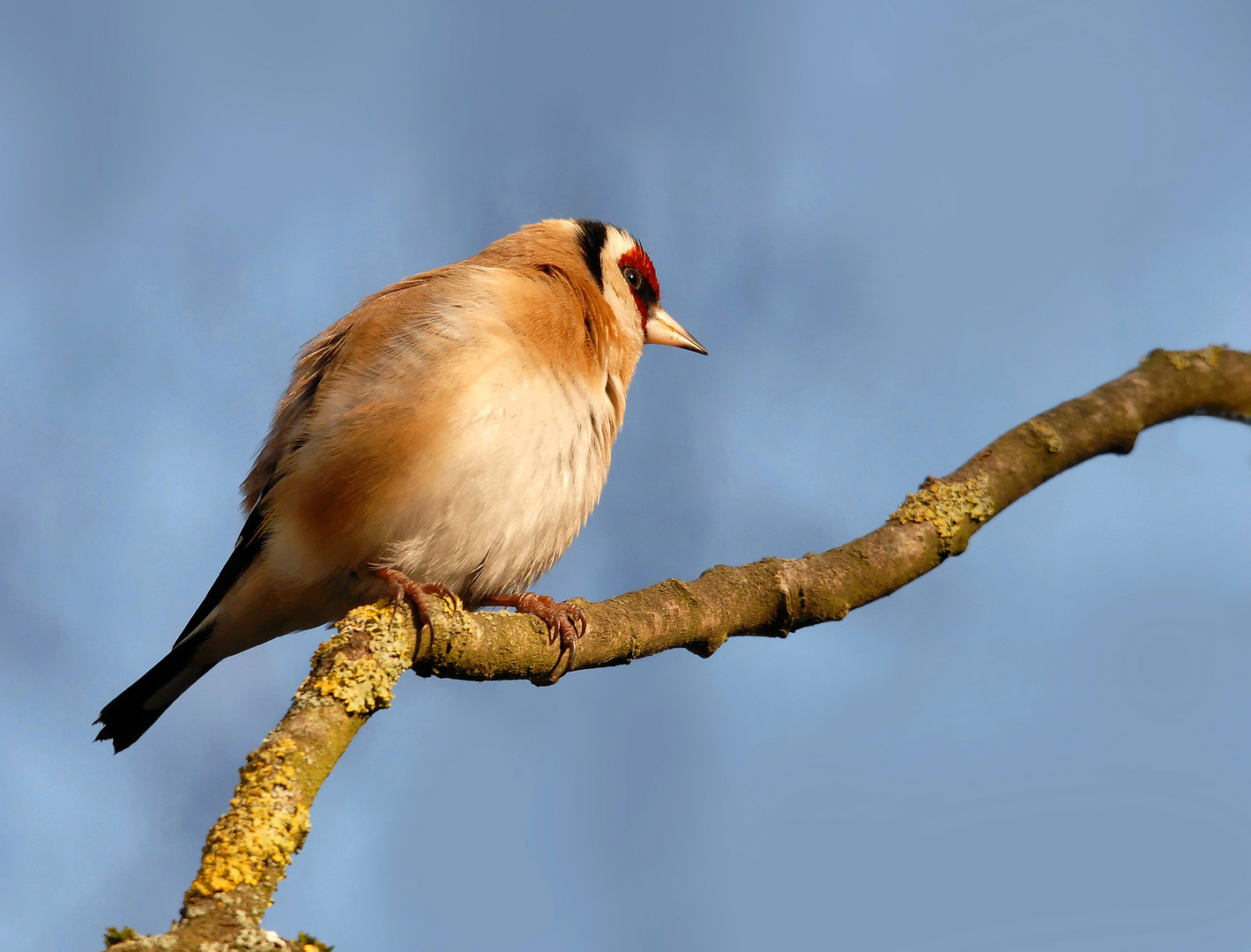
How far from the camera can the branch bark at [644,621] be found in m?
2.29

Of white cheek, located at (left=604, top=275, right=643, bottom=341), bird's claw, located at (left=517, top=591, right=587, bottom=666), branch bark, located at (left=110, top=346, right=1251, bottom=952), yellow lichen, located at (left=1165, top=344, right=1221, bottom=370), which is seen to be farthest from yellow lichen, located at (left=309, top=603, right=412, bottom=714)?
yellow lichen, located at (left=1165, top=344, right=1221, bottom=370)

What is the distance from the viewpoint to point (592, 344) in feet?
15.4

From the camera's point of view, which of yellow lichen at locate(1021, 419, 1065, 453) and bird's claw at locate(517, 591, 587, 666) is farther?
yellow lichen at locate(1021, 419, 1065, 453)

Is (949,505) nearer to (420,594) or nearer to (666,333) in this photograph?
(420,594)

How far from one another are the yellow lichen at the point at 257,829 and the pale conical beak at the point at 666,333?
150 inches

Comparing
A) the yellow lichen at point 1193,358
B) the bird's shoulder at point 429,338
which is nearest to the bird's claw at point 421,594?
the bird's shoulder at point 429,338

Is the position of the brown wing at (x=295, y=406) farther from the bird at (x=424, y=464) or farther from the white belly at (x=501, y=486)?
the white belly at (x=501, y=486)

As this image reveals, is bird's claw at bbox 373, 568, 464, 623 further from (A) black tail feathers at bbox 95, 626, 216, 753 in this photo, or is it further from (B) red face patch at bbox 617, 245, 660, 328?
(B) red face patch at bbox 617, 245, 660, 328

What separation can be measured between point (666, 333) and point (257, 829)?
410 centimetres

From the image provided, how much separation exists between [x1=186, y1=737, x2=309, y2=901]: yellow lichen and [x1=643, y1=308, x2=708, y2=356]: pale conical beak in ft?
12.5

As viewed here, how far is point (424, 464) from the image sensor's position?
3811 millimetres

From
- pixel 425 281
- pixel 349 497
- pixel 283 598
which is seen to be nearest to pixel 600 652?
pixel 349 497

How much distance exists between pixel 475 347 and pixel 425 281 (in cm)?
79

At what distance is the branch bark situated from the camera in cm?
229
